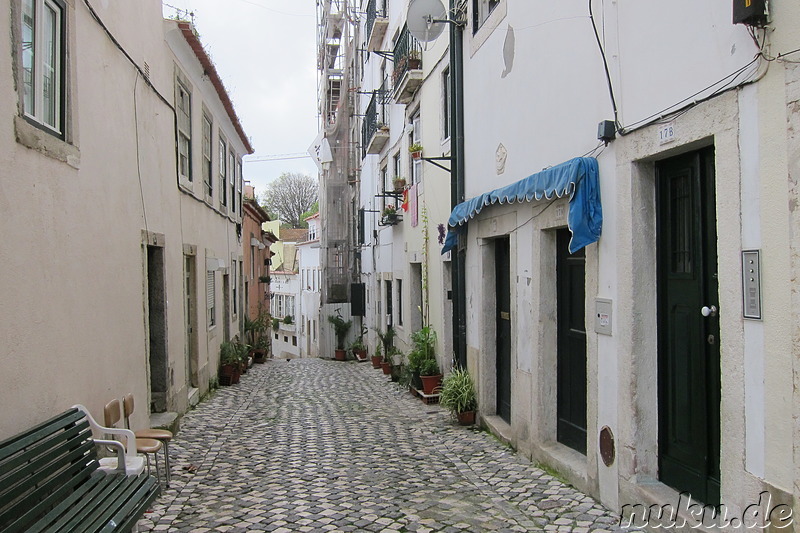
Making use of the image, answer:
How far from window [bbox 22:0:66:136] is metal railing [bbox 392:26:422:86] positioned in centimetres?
756

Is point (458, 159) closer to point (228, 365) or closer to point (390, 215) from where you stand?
point (390, 215)

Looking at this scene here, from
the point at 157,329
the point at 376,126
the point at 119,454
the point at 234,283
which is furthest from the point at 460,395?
the point at 376,126

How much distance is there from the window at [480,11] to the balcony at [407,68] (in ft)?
11.1

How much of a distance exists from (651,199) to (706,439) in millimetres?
1594

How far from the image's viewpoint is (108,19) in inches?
239

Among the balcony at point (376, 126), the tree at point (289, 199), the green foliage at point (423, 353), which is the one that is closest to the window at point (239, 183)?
the balcony at point (376, 126)

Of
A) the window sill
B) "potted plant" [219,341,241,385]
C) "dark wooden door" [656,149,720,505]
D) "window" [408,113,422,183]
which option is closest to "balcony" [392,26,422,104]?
"window" [408,113,422,183]

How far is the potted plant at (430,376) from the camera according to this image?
10219 mm

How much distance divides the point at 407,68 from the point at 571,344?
7426 millimetres

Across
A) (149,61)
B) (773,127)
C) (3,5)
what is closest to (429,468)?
(773,127)

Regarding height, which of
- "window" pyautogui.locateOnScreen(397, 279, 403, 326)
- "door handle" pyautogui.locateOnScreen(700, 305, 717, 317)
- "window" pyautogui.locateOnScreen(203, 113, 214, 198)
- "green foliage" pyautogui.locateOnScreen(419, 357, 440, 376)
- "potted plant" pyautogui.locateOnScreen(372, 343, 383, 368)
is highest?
"window" pyautogui.locateOnScreen(203, 113, 214, 198)

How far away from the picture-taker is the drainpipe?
8.91 metres

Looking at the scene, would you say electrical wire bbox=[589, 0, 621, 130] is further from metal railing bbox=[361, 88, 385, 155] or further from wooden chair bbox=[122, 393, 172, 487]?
metal railing bbox=[361, 88, 385, 155]

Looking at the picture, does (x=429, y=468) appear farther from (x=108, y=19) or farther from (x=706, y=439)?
(x=108, y=19)
